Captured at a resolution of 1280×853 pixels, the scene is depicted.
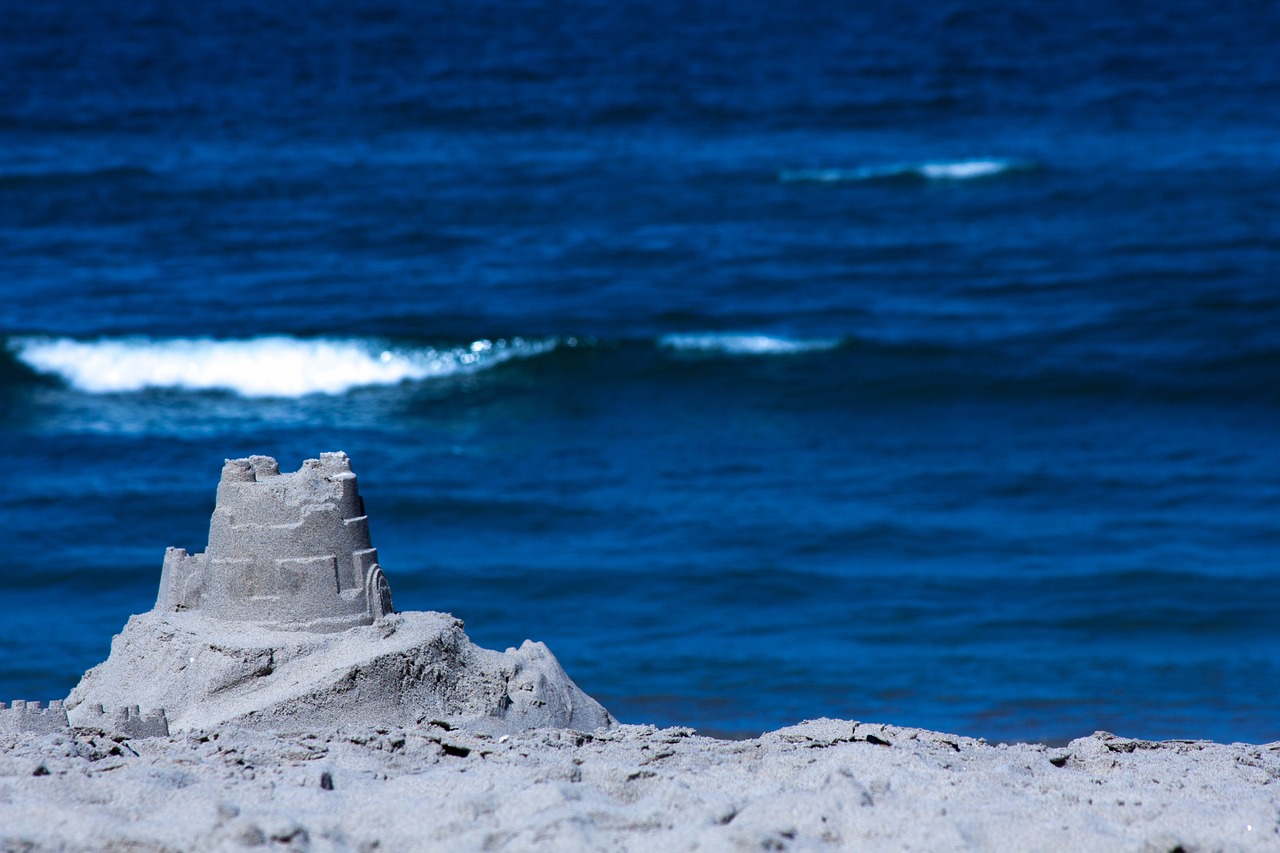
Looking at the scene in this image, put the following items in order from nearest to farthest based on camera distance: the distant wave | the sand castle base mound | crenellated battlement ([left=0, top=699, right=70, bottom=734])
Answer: crenellated battlement ([left=0, top=699, right=70, bottom=734])
the sand castle base mound
the distant wave

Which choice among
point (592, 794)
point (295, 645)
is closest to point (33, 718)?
point (295, 645)

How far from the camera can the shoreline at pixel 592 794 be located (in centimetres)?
416

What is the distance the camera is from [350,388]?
666 inches

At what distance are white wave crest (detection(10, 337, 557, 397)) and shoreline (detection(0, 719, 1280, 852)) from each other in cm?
1170

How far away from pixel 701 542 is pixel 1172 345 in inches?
283

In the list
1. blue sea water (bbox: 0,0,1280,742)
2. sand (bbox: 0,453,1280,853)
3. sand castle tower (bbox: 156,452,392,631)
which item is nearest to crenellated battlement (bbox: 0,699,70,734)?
sand (bbox: 0,453,1280,853)

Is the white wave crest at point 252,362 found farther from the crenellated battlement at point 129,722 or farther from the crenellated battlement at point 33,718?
the crenellated battlement at point 33,718

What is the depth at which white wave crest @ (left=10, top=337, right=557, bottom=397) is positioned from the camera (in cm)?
1695

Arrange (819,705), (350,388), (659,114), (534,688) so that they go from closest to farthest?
(534,688) < (819,705) < (350,388) < (659,114)

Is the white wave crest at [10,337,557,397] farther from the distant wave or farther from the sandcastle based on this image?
the sandcastle

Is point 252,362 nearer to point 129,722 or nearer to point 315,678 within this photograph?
point 315,678

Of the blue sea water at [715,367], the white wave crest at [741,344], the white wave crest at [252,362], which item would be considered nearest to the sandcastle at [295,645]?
the blue sea water at [715,367]

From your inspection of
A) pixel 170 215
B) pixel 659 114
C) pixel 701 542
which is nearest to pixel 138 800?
pixel 701 542

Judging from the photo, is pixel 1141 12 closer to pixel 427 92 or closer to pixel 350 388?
pixel 427 92
